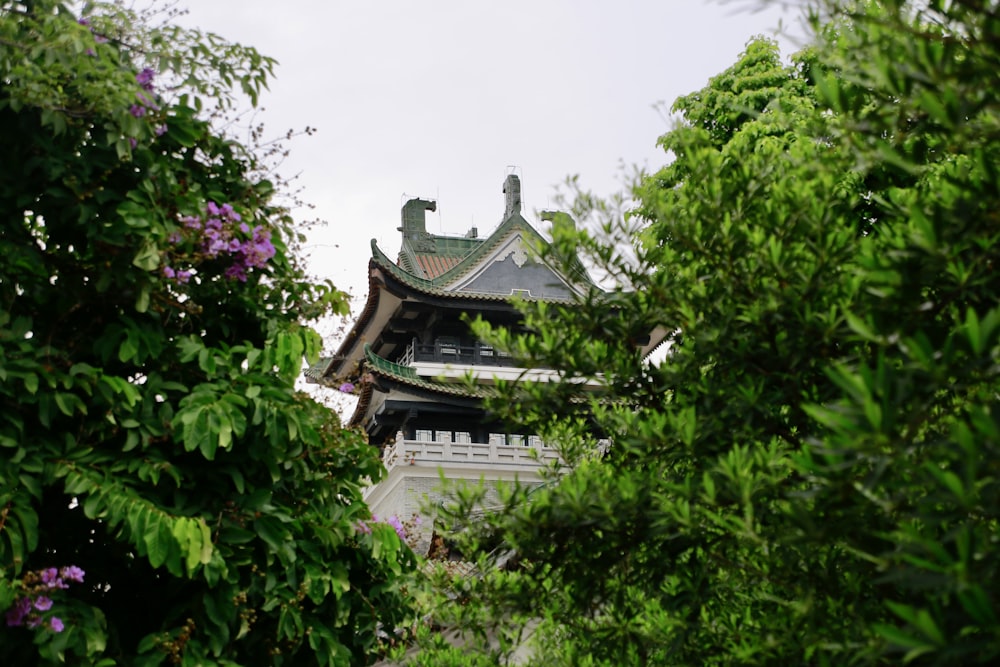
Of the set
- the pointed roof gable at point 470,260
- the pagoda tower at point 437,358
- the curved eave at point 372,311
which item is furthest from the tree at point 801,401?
the pointed roof gable at point 470,260

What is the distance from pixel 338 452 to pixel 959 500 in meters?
4.60

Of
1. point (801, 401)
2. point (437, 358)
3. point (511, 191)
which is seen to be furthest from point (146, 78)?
point (511, 191)

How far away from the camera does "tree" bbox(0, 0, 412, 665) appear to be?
Result: 217 inches

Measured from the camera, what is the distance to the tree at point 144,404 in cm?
550

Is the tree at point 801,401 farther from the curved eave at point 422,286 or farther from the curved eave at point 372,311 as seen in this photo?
the curved eave at point 422,286

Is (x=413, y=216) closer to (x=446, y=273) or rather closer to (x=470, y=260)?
(x=470, y=260)

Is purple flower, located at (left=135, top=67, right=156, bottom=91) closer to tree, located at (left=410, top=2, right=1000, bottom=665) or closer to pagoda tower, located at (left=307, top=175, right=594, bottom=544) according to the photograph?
tree, located at (left=410, top=2, right=1000, bottom=665)

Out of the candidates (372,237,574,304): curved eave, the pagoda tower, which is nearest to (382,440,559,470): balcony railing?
the pagoda tower

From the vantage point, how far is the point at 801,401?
4391 millimetres

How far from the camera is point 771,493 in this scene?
4047mm

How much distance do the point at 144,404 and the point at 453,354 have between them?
992 inches

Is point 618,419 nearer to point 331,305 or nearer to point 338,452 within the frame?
point 338,452

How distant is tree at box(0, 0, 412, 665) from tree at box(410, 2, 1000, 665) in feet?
3.71

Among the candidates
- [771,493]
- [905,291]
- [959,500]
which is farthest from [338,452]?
[959,500]
